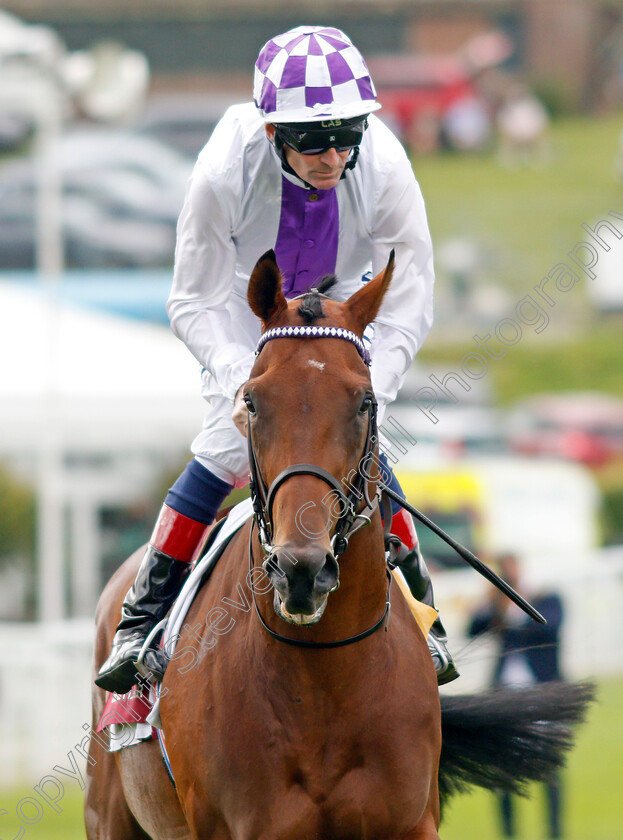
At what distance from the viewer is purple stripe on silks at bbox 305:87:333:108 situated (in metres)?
3.69

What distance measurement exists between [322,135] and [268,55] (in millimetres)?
326

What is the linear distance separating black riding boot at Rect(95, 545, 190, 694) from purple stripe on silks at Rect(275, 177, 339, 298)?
3.22 feet

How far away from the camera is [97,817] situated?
5.07m

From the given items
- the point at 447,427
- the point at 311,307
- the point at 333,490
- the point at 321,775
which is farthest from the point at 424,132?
the point at 333,490

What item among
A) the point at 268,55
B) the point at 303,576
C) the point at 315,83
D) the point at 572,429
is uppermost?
the point at 572,429

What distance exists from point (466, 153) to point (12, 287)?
23.1 meters

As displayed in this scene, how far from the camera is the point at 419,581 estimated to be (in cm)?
438

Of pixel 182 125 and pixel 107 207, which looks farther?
pixel 182 125

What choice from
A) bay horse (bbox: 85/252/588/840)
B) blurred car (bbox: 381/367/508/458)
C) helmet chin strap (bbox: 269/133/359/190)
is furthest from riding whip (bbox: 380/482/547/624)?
blurred car (bbox: 381/367/508/458)

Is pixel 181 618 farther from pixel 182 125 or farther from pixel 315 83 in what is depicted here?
pixel 182 125

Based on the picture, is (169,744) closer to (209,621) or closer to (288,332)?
(209,621)

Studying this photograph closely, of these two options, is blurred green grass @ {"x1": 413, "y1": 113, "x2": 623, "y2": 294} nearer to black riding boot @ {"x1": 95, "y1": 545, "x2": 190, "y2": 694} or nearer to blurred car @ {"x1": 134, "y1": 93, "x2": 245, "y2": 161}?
blurred car @ {"x1": 134, "y1": 93, "x2": 245, "y2": 161}

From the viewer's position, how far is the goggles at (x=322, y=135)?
370cm

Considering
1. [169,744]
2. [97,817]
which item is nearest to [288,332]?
[169,744]
